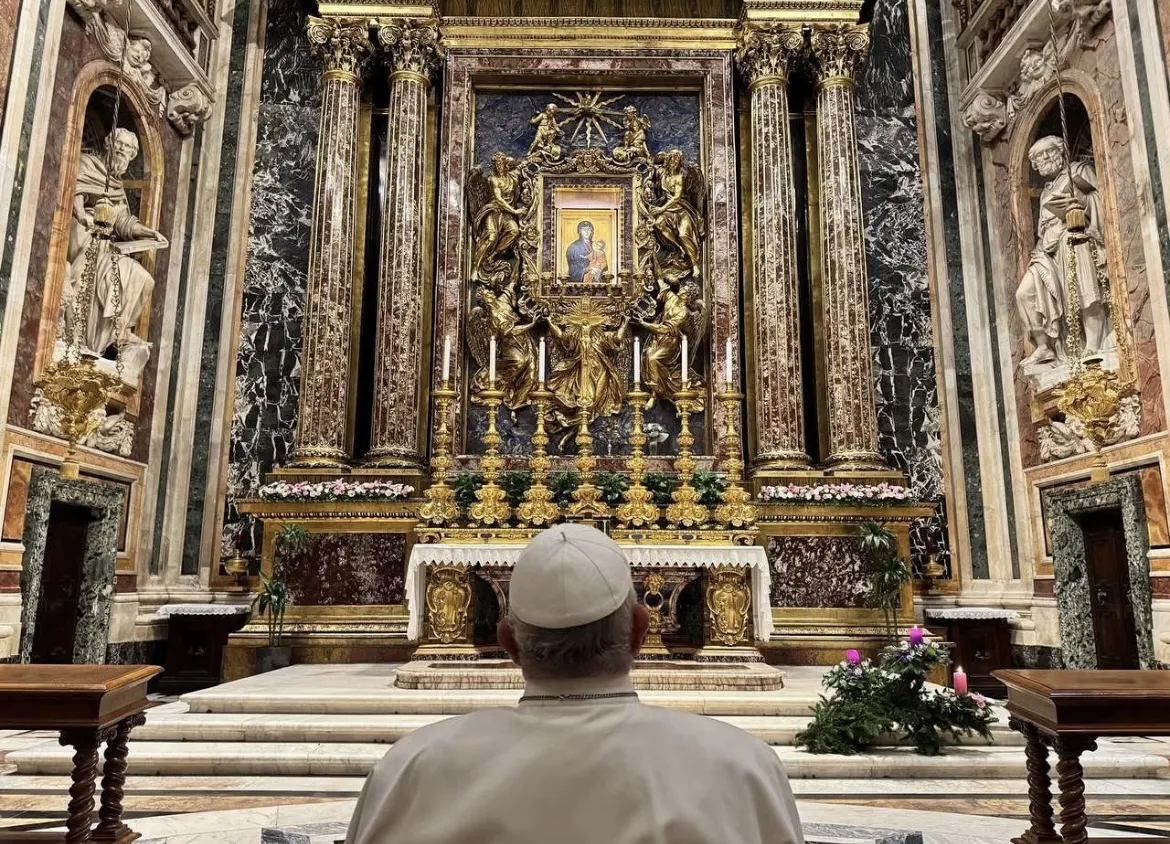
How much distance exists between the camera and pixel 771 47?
11.8 meters

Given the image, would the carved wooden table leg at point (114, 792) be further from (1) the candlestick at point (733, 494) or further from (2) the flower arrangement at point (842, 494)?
(2) the flower arrangement at point (842, 494)

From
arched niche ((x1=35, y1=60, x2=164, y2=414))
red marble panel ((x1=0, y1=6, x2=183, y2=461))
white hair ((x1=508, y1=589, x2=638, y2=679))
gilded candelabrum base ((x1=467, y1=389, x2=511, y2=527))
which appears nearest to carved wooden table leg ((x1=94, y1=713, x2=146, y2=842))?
white hair ((x1=508, y1=589, x2=638, y2=679))

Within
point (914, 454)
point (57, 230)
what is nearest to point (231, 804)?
point (57, 230)

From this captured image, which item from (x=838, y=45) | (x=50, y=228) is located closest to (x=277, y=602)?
(x=50, y=228)

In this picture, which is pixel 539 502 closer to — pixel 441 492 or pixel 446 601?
pixel 441 492

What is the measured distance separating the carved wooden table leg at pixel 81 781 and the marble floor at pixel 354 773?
48 centimetres

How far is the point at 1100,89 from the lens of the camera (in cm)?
943

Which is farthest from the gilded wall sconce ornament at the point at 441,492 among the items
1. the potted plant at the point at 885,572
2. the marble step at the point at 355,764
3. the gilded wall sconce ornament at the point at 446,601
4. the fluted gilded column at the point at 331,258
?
the potted plant at the point at 885,572

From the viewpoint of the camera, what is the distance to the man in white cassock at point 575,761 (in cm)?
145

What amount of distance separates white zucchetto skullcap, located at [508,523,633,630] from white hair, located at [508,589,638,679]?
16 mm

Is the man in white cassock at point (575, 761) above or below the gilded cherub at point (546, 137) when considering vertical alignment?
below

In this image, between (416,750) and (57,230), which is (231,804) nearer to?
(416,750)

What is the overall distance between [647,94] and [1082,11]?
5.34m

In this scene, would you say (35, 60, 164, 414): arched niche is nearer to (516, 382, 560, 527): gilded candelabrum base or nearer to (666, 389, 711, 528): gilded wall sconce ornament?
(516, 382, 560, 527): gilded candelabrum base
